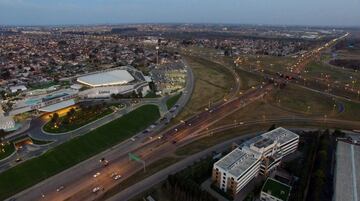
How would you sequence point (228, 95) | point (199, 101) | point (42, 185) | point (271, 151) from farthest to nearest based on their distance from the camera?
point (228, 95) < point (199, 101) < point (271, 151) < point (42, 185)

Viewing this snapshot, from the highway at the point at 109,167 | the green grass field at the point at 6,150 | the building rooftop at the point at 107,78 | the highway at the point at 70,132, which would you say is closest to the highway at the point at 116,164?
the highway at the point at 109,167

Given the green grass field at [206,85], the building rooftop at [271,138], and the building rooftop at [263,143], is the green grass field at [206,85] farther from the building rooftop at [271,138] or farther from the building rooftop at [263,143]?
the building rooftop at [263,143]

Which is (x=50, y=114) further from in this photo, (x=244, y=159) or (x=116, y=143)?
(x=244, y=159)

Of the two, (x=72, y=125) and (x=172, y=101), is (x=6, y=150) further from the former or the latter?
(x=172, y=101)

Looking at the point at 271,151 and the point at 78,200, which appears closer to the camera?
the point at 78,200

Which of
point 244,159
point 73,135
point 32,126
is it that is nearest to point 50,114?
point 32,126

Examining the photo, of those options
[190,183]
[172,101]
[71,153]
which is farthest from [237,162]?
[172,101]

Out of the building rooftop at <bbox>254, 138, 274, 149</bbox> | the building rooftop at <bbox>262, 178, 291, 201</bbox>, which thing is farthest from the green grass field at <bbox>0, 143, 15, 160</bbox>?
the building rooftop at <bbox>262, 178, 291, 201</bbox>
